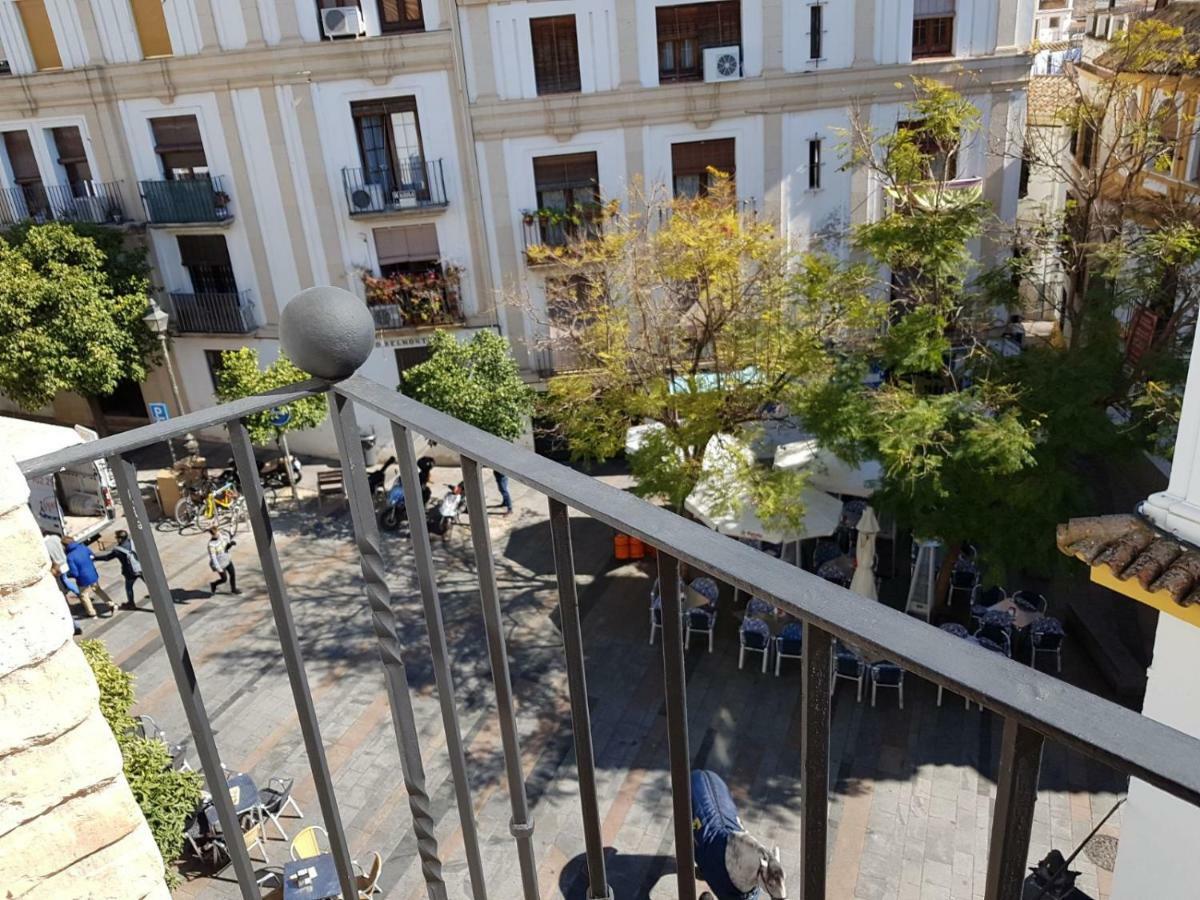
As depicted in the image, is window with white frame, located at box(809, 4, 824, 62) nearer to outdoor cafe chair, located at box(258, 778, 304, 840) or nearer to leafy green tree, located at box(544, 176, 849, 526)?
leafy green tree, located at box(544, 176, 849, 526)

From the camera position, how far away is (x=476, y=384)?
13.1 meters

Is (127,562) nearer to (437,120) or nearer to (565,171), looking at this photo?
(437,120)

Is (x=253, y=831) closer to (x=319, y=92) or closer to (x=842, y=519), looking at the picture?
(x=842, y=519)

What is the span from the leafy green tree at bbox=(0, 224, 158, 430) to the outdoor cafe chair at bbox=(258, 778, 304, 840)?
1006 cm

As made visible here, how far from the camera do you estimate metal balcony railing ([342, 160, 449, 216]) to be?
15.3 meters

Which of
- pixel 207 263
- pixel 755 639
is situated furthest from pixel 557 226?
pixel 755 639

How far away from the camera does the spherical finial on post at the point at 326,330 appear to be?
166 centimetres

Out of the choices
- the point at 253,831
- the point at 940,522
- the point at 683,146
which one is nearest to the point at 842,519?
the point at 940,522

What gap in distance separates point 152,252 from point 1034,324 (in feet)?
→ 58.3

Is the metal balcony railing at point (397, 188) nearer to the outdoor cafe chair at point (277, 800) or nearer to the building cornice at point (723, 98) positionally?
the building cornice at point (723, 98)

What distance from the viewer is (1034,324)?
790 inches

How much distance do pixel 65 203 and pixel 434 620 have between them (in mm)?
18047

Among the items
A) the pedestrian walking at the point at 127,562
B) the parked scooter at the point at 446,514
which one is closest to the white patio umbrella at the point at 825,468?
the parked scooter at the point at 446,514

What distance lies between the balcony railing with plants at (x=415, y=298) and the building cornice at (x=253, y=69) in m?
3.14
